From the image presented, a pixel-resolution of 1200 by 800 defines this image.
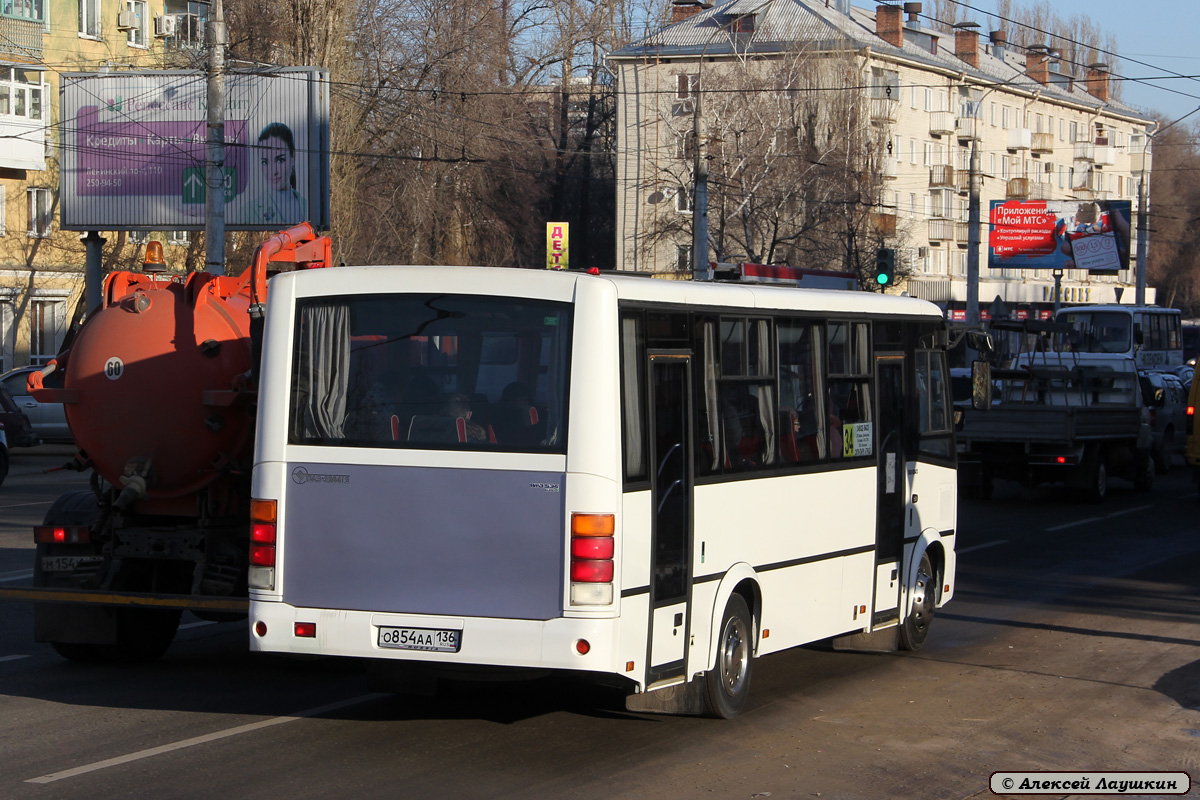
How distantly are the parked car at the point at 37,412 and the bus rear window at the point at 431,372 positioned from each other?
21698 millimetres

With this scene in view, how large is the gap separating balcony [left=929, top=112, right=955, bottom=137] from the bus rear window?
232 ft

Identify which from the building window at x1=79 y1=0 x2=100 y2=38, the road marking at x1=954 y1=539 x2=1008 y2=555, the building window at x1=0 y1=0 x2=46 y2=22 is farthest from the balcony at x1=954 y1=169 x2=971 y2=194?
the road marking at x1=954 y1=539 x2=1008 y2=555

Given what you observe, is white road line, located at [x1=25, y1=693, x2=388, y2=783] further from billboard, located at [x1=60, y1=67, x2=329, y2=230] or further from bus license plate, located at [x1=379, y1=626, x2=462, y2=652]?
billboard, located at [x1=60, y1=67, x2=329, y2=230]

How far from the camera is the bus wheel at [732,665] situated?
7816mm

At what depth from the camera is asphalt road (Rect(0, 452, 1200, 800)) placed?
6688mm

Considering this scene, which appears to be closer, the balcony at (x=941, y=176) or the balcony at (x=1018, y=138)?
the balcony at (x=941, y=176)

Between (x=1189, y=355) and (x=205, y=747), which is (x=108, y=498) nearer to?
(x=205, y=747)

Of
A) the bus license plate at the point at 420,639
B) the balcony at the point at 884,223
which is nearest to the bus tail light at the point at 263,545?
the bus license plate at the point at 420,639

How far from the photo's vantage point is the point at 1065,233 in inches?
2312

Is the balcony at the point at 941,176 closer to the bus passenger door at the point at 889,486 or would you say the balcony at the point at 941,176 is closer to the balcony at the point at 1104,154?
the balcony at the point at 1104,154

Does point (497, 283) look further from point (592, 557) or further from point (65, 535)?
point (65, 535)

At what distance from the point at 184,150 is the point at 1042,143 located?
207 feet

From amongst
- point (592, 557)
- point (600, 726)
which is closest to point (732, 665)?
point (600, 726)

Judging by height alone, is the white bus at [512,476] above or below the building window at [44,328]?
below
